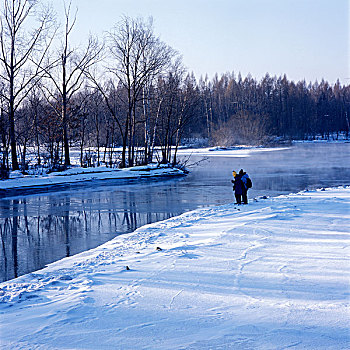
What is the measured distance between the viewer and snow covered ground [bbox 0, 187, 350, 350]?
4.10 metres

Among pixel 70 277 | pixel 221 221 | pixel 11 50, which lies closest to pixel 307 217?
pixel 221 221

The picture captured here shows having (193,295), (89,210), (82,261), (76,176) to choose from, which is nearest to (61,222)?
(89,210)

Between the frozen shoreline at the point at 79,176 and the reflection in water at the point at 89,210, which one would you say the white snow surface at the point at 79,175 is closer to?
the frozen shoreline at the point at 79,176

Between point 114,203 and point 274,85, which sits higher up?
point 274,85

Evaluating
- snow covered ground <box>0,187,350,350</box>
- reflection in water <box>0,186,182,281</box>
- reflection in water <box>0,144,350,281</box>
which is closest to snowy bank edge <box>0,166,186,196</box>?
reflection in water <box>0,144,350,281</box>

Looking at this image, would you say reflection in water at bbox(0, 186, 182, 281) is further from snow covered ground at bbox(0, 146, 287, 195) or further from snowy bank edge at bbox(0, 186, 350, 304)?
snow covered ground at bbox(0, 146, 287, 195)

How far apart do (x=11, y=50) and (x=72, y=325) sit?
24314 mm

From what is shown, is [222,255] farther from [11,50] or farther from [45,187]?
[11,50]

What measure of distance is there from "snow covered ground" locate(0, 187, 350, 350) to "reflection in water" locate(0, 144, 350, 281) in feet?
3.74

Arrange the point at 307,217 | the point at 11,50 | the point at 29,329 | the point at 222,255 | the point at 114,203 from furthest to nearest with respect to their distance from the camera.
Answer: the point at 11,50, the point at 114,203, the point at 307,217, the point at 222,255, the point at 29,329

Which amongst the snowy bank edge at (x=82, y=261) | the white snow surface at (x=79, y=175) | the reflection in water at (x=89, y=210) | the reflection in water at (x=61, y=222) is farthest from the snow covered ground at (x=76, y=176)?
the snowy bank edge at (x=82, y=261)

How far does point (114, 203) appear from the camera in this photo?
52.2 ft

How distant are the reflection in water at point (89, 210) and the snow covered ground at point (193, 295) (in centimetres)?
114

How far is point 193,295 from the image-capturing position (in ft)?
17.2
